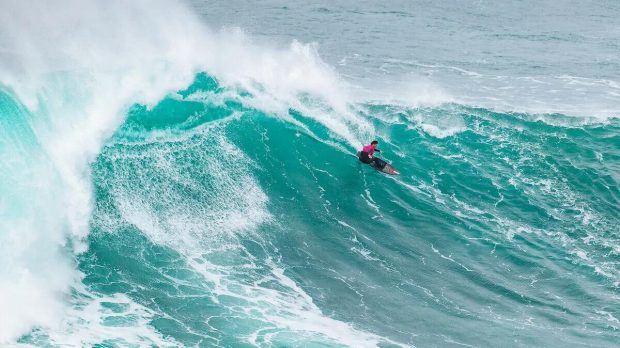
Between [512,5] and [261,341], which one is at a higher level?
[512,5]

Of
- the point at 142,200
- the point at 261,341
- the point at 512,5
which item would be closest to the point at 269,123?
the point at 142,200

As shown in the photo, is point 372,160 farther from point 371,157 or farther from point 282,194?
point 282,194

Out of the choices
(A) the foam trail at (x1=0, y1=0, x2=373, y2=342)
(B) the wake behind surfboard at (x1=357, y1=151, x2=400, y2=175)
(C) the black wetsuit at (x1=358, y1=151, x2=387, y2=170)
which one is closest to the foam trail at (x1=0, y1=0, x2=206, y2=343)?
(A) the foam trail at (x1=0, y1=0, x2=373, y2=342)

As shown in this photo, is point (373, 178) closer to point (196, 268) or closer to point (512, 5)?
point (196, 268)

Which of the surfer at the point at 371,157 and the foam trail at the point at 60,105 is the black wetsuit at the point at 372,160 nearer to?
the surfer at the point at 371,157

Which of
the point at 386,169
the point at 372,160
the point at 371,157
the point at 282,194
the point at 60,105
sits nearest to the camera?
the point at 282,194

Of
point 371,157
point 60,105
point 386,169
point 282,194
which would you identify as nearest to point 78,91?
point 60,105
